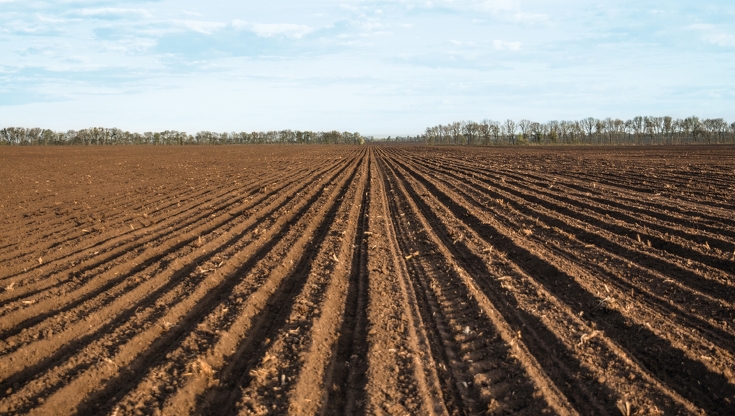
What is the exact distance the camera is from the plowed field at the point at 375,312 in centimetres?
462

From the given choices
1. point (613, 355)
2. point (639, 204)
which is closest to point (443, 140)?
point (639, 204)

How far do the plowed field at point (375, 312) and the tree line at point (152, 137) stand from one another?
427ft

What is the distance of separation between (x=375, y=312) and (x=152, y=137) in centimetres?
16100

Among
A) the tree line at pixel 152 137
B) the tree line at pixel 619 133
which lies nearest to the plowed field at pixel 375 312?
the tree line at pixel 619 133

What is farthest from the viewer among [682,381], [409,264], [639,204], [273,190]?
[273,190]

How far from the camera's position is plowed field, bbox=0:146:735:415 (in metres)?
4.62

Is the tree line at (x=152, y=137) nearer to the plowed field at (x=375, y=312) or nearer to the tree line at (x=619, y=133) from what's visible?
the tree line at (x=619, y=133)

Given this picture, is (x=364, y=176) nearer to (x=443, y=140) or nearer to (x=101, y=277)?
(x=101, y=277)

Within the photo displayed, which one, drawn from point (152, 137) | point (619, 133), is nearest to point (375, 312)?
point (619, 133)

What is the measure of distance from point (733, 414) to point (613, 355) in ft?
3.81

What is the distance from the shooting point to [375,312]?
6.55 metres

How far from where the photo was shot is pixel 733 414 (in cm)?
426

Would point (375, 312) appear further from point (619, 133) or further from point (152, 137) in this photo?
point (152, 137)

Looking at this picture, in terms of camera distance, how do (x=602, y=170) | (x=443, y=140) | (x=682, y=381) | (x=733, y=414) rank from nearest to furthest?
(x=733, y=414)
(x=682, y=381)
(x=602, y=170)
(x=443, y=140)
